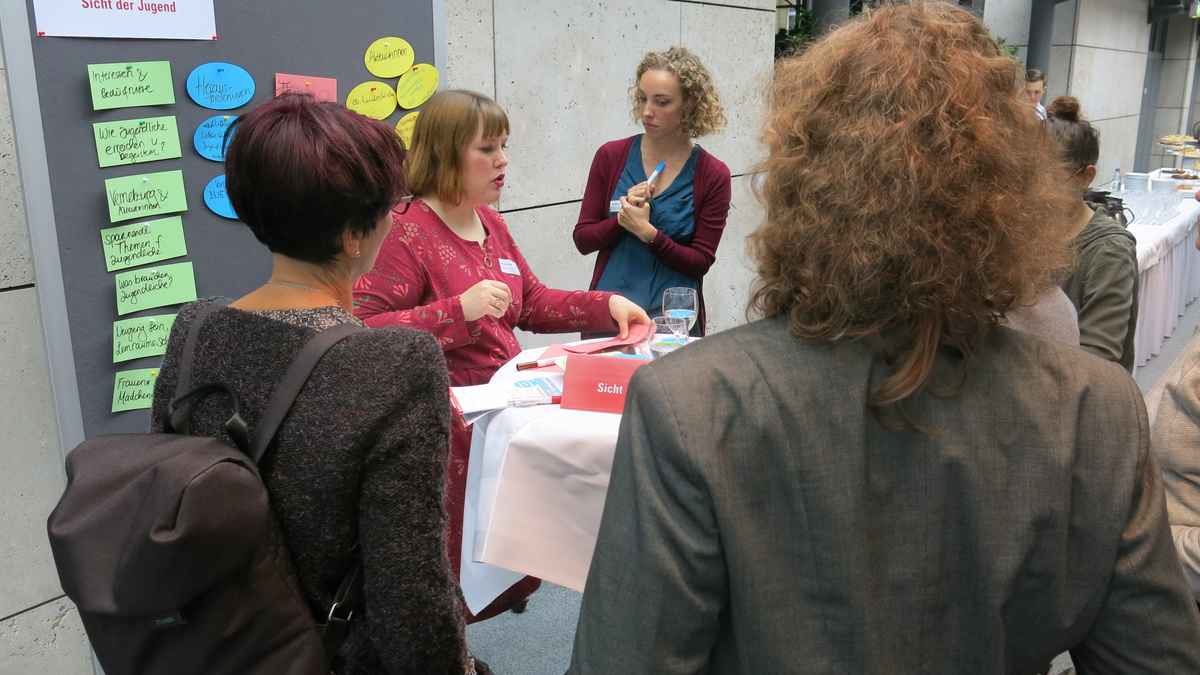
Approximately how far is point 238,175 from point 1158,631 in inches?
54.7

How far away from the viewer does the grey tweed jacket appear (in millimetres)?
934

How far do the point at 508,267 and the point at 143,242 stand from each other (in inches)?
37.9

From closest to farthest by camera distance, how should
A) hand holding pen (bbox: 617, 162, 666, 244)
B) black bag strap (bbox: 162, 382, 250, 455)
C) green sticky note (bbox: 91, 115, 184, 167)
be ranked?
1. black bag strap (bbox: 162, 382, 250, 455)
2. green sticky note (bbox: 91, 115, 184, 167)
3. hand holding pen (bbox: 617, 162, 666, 244)

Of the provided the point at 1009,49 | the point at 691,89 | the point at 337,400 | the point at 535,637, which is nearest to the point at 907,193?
the point at 337,400

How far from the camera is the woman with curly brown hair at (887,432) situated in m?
0.93

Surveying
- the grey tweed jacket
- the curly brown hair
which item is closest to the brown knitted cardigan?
the grey tweed jacket

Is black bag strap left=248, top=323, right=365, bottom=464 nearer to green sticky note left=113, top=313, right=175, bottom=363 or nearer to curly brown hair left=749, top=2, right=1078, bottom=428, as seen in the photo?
curly brown hair left=749, top=2, right=1078, bottom=428

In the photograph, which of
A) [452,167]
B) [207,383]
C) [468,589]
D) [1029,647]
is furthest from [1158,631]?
[452,167]

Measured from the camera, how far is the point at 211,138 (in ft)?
7.37

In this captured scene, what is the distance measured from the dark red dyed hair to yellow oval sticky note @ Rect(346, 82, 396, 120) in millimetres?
1305

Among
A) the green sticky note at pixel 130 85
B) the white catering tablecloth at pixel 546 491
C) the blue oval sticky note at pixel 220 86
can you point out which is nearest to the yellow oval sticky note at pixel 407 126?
the blue oval sticky note at pixel 220 86

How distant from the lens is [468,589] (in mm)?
2195

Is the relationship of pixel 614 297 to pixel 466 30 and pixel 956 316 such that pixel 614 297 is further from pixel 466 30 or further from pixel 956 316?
pixel 466 30

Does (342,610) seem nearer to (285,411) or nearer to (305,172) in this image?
(285,411)
